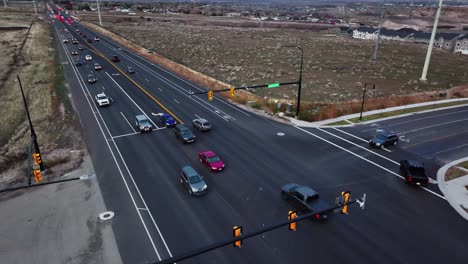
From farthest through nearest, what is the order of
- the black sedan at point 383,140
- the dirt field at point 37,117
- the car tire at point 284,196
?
1. the black sedan at point 383,140
2. the dirt field at point 37,117
3. the car tire at point 284,196

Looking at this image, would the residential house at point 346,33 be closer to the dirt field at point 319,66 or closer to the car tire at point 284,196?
the dirt field at point 319,66

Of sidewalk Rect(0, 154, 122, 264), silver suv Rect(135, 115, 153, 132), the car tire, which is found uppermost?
silver suv Rect(135, 115, 153, 132)

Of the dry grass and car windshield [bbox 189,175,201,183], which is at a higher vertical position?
car windshield [bbox 189,175,201,183]

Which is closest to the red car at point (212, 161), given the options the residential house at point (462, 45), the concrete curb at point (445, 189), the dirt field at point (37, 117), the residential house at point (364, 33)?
the dirt field at point (37, 117)

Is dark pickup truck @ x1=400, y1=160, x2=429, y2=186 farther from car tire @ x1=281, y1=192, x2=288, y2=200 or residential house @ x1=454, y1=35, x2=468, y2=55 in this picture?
residential house @ x1=454, y1=35, x2=468, y2=55

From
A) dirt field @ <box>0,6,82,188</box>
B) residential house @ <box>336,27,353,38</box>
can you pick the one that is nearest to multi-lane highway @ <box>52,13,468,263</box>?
dirt field @ <box>0,6,82,188</box>

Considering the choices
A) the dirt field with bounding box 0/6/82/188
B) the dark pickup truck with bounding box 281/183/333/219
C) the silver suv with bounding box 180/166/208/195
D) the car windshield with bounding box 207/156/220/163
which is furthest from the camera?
the dirt field with bounding box 0/6/82/188

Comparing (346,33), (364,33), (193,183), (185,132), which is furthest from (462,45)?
(193,183)
